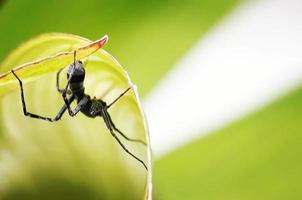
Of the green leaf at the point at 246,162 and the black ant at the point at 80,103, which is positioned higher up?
the black ant at the point at 80,103

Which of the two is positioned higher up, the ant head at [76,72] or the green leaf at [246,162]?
the ant head at [76,72]

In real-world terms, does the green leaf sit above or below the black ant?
below

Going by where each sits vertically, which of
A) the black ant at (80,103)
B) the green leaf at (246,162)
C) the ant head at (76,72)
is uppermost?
the ant head at (76,72)

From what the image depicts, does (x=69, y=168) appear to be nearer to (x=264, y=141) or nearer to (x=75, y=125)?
(x=75, y=125)

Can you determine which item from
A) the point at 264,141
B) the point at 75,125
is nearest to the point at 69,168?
the point at 75,125

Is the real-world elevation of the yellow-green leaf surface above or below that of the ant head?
below

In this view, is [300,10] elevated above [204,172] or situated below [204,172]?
above

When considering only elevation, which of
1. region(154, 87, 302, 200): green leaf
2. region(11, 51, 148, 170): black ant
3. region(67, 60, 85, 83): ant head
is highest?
region(67, 60, 85, 83): ant head
